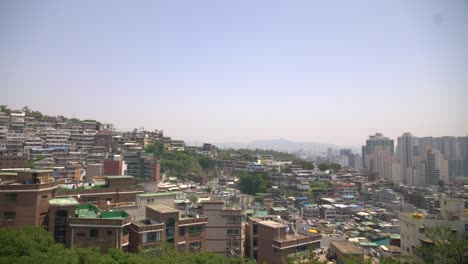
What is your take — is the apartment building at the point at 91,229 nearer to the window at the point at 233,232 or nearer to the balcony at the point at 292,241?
the window at the point at 233,232

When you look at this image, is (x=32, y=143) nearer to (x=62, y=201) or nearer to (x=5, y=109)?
(x=5, y=109)

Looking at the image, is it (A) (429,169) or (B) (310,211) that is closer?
(B) (310,211)

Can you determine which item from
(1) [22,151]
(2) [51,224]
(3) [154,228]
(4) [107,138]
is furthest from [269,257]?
(4) [107,138]

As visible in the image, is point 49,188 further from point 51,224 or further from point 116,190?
point 116,190

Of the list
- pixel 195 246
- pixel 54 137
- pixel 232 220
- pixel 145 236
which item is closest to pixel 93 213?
pixel 145 236

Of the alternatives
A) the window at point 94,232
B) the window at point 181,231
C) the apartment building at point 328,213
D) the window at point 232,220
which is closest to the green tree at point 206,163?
the apartment building at point 328,213

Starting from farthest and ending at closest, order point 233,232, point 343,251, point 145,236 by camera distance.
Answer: point 233,232 < point 145,236 < point 343,251

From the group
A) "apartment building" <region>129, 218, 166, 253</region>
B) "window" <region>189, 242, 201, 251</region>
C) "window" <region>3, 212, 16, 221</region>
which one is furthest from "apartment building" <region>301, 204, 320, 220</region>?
"window" <region>3, 212, 16, 221</region>
